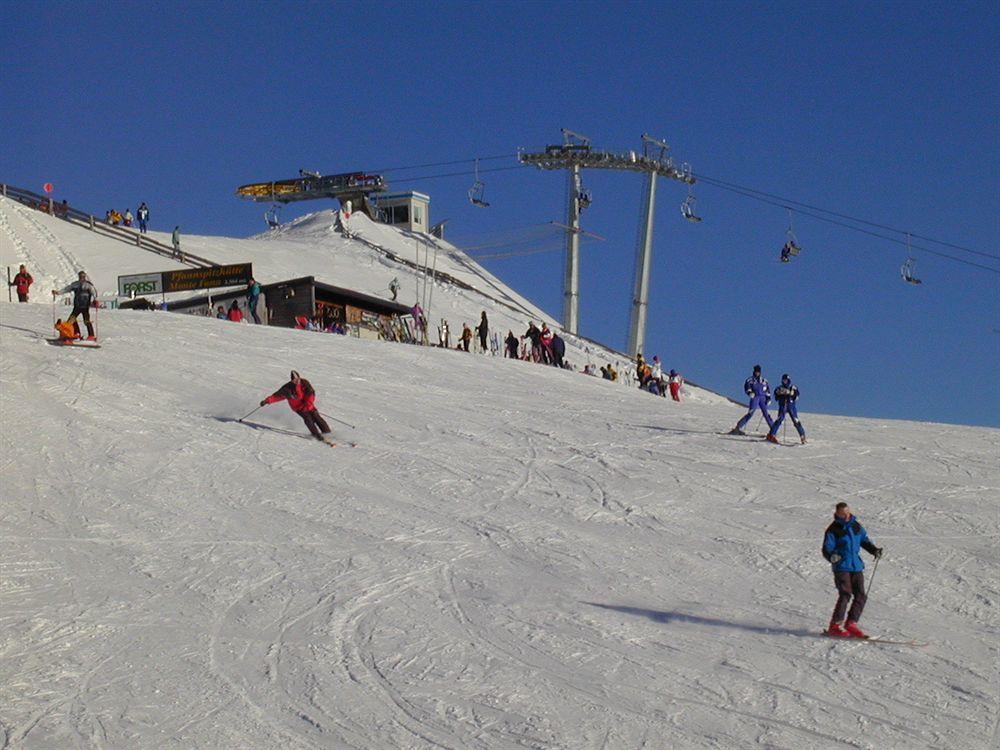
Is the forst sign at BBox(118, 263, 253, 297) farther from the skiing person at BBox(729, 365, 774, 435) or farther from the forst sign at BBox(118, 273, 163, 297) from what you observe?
the skiing person at BBox(729, 365, 774, 435)

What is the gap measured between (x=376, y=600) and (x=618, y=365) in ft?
113

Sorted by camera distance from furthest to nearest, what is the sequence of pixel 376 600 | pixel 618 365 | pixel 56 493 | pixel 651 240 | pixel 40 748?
pixel 651 240 → pixel 618 365 → pixel 56 493 → pixel 376 600 → pixel 40 748

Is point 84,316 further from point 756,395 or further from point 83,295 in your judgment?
point 756,395

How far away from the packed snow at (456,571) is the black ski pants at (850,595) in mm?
326

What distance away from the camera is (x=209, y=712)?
920 centimetres

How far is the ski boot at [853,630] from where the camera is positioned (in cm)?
1095

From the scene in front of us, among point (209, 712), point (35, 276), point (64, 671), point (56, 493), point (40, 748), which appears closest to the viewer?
point (40, 748)

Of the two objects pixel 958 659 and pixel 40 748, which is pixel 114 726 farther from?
pixel 958 659

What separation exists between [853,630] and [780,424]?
1083cm

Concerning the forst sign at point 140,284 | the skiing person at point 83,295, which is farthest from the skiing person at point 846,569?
the forst sign at point 140,284

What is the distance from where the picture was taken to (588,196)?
58.8 meters

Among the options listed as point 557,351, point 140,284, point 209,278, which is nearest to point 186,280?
point 209,278

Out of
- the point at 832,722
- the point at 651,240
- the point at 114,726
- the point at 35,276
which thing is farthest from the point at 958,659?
the point at 651,240

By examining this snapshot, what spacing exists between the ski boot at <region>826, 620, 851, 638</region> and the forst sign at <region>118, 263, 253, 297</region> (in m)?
25.4
